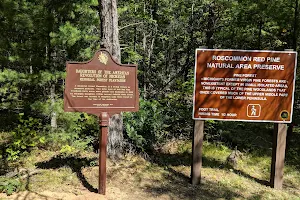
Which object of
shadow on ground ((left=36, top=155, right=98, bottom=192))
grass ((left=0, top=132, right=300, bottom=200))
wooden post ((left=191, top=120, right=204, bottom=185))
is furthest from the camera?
shadow on ground ((left=36, top=155, right=98, bottom=192))

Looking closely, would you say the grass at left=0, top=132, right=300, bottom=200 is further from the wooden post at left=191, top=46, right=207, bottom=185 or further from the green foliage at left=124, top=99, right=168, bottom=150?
the green foliage at left=124, top=99, right=168, bottom=150

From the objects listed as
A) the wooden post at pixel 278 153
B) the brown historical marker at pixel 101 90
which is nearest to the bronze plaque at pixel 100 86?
the brown historical marker at pixel 101 90

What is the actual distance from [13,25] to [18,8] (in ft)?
1.54

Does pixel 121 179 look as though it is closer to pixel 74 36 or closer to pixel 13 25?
pixel 74 36

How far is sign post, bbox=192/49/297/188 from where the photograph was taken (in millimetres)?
5027

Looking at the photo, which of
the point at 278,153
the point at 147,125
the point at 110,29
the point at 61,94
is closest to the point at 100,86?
the point at 110,29

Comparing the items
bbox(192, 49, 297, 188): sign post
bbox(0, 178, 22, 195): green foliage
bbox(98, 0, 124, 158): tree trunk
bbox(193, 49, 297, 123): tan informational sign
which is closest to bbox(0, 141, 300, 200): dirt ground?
bbox(0, 178, 22, 195): green foliage

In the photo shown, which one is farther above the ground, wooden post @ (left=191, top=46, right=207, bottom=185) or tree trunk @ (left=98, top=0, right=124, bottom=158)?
tree trunk @ (left=98, top=0, right=124, bottom=158)

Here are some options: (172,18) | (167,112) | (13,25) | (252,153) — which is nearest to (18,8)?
(13,25)

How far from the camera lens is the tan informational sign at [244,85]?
5.03 meters

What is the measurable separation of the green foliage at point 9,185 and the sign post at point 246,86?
10.3 feet

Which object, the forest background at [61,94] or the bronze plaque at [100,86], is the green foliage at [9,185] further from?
the bronze plaque at [100,86]

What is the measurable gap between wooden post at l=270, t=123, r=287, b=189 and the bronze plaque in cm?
265

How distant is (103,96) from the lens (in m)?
4.47
